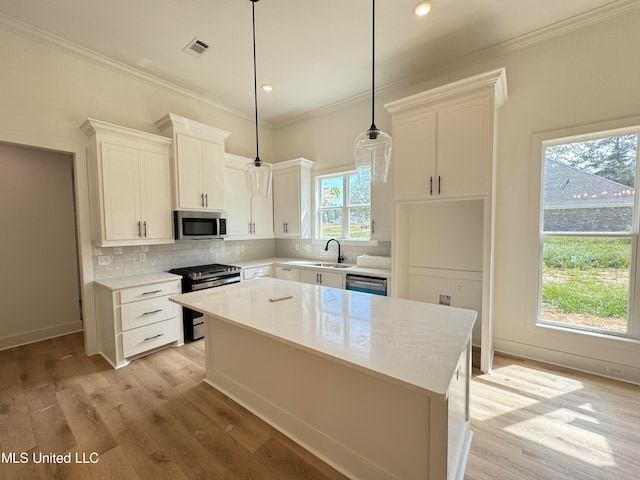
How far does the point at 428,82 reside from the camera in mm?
3293

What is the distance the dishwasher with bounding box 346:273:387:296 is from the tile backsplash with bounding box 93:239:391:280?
0.58 metres

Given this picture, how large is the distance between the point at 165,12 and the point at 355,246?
3301 millimetres

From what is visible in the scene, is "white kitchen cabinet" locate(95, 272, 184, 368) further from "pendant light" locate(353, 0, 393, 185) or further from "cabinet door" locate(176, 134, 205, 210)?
"pendant light" locate(353, 0, 393, 185)

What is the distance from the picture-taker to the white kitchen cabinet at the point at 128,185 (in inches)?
110

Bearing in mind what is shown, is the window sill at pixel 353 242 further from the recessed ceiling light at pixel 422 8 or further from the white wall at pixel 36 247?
the white wall at pixel 36 247

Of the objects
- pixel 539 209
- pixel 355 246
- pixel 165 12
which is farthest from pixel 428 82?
pixel 165 12

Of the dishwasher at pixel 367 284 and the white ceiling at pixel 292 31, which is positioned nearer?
the white ceiling at pixel 292 31

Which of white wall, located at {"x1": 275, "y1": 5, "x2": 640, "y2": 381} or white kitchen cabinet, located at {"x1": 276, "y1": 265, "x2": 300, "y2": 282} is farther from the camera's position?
white kitchen cabinet, located at {"x1": 276, "y1": 265, "x2": 300, "y2": 282}

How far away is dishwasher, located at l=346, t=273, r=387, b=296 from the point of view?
3250 millimetres

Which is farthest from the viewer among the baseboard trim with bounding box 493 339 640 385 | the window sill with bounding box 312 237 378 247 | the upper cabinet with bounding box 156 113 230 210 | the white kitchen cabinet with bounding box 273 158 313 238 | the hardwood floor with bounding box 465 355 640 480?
the white kitchen cabinet with bounding box 273 158 313 238

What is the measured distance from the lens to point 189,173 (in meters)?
3.41

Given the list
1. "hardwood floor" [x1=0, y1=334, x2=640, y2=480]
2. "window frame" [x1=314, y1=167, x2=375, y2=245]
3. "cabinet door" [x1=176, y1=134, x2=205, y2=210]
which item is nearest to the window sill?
"window frame" [x1=314, y1=167, x2=375, y2=245]

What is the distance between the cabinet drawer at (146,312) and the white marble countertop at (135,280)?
21cm

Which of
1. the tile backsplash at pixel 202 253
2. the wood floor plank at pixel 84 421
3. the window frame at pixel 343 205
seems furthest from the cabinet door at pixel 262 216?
the wood floor plank at pixel 84 421
